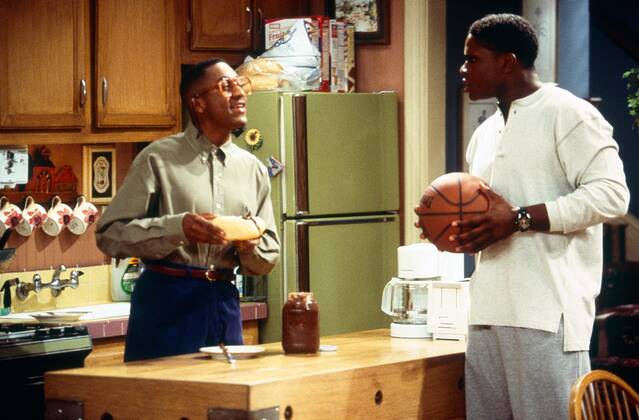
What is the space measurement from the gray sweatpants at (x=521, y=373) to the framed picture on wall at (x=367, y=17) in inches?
109

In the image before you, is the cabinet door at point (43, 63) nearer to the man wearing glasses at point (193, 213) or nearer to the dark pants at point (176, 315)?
the man wearing glasses at point (193, 213)

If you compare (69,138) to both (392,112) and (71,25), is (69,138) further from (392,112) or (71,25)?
(392,112)

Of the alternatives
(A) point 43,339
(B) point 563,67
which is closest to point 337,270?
(A) point 43,339

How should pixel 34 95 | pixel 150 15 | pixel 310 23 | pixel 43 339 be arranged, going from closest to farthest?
1. pixel 43 339
2. pixel 34 95
3. pixel 150 15
4. pixel 310 23

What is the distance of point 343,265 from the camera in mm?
5656

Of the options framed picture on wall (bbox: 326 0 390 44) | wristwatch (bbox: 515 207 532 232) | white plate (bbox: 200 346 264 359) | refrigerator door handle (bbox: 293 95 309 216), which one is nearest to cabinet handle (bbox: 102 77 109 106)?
refrigerator door handle (bbox: 293 95 309 216)

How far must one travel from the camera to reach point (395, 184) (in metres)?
5.81

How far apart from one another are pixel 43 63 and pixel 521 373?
8.37ft

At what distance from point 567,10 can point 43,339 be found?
515 centimetres

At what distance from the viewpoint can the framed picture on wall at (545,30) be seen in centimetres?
755

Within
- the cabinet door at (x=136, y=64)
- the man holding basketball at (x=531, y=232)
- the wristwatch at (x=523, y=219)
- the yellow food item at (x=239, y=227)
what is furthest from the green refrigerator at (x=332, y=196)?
the wristwatch at (x=523, y=219)

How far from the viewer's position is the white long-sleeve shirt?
3189 millimetres

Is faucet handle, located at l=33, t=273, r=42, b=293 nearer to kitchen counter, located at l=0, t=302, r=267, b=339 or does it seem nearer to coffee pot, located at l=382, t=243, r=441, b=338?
kitchen counter, located at l=0, t=302, r=267, b=339

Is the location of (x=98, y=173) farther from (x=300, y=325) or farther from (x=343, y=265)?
(x=300, y=325)
